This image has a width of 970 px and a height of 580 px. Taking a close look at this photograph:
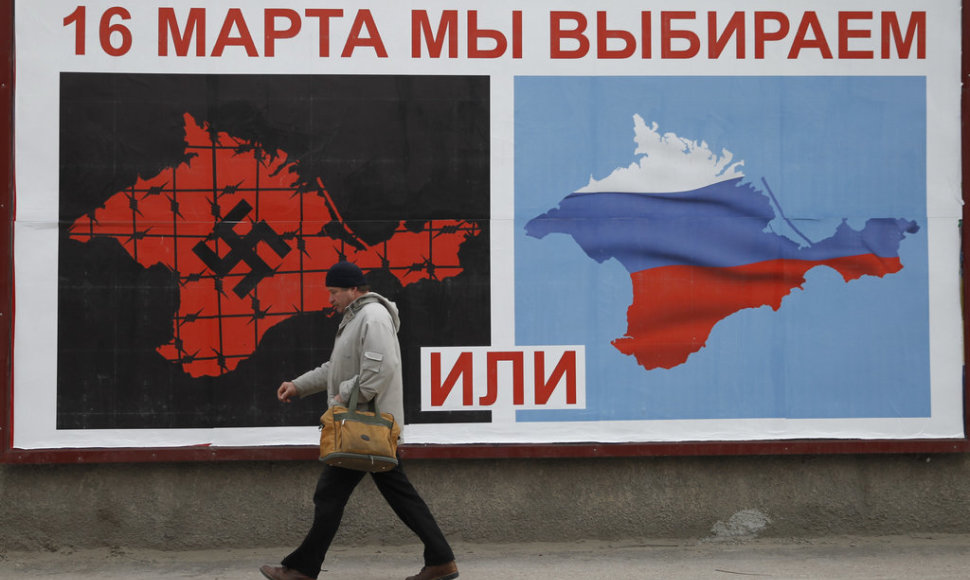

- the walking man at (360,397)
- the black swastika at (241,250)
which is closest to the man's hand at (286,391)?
the walking man at (360,397)

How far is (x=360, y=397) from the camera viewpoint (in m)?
5.37

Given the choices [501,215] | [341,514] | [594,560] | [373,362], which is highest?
[501,215]

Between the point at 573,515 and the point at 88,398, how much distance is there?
313 cm

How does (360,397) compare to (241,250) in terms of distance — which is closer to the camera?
(360,397)

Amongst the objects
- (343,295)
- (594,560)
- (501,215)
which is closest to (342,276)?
(343,295)

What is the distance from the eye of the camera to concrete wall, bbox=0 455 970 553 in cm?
655

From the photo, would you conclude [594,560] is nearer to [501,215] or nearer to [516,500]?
[516,500]

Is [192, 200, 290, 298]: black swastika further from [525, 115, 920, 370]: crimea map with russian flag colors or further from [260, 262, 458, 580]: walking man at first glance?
[525, 115, 920, 370]: crimea map with russian flag colors

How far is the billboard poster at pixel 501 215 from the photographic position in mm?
6520

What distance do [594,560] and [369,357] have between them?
6.88 ft

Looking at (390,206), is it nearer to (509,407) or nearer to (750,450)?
(509,407)

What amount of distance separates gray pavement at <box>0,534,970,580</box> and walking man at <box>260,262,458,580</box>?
23.8 inches

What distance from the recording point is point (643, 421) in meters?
6.73

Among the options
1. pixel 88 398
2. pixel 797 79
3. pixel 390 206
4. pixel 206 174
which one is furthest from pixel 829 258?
pixel 88 398
